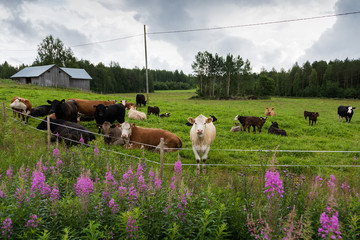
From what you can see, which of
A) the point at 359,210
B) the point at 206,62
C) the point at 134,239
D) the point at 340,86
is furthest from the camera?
the point at 340,86

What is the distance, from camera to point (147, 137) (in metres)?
9.79

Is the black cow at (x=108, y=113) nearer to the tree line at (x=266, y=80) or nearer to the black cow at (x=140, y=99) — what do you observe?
the black cow at (x=140, y=99)

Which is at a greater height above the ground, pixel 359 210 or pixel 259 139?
pixel 359 210

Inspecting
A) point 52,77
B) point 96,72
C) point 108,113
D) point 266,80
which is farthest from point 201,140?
point 96,72

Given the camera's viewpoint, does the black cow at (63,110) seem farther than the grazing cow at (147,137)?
Yes

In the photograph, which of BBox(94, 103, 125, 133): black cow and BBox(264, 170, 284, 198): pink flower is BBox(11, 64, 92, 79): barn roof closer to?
BBox(94, 103, 125, 133): black cow

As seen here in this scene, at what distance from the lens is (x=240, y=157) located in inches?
354

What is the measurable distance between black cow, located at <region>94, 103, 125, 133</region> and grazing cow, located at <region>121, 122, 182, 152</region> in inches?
142

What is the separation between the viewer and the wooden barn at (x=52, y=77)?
47406mm

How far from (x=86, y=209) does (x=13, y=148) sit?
6030mm

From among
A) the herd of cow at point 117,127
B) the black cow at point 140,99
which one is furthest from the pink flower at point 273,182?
the black cow at point 140,99

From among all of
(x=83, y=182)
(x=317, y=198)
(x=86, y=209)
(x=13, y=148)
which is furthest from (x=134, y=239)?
(x=13, y=148)

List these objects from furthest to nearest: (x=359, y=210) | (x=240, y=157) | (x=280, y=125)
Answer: (x=280, y=125) → (x=240, y=157) → (x=359, y=210)

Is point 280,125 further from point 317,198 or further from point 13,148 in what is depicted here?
point 13,148
